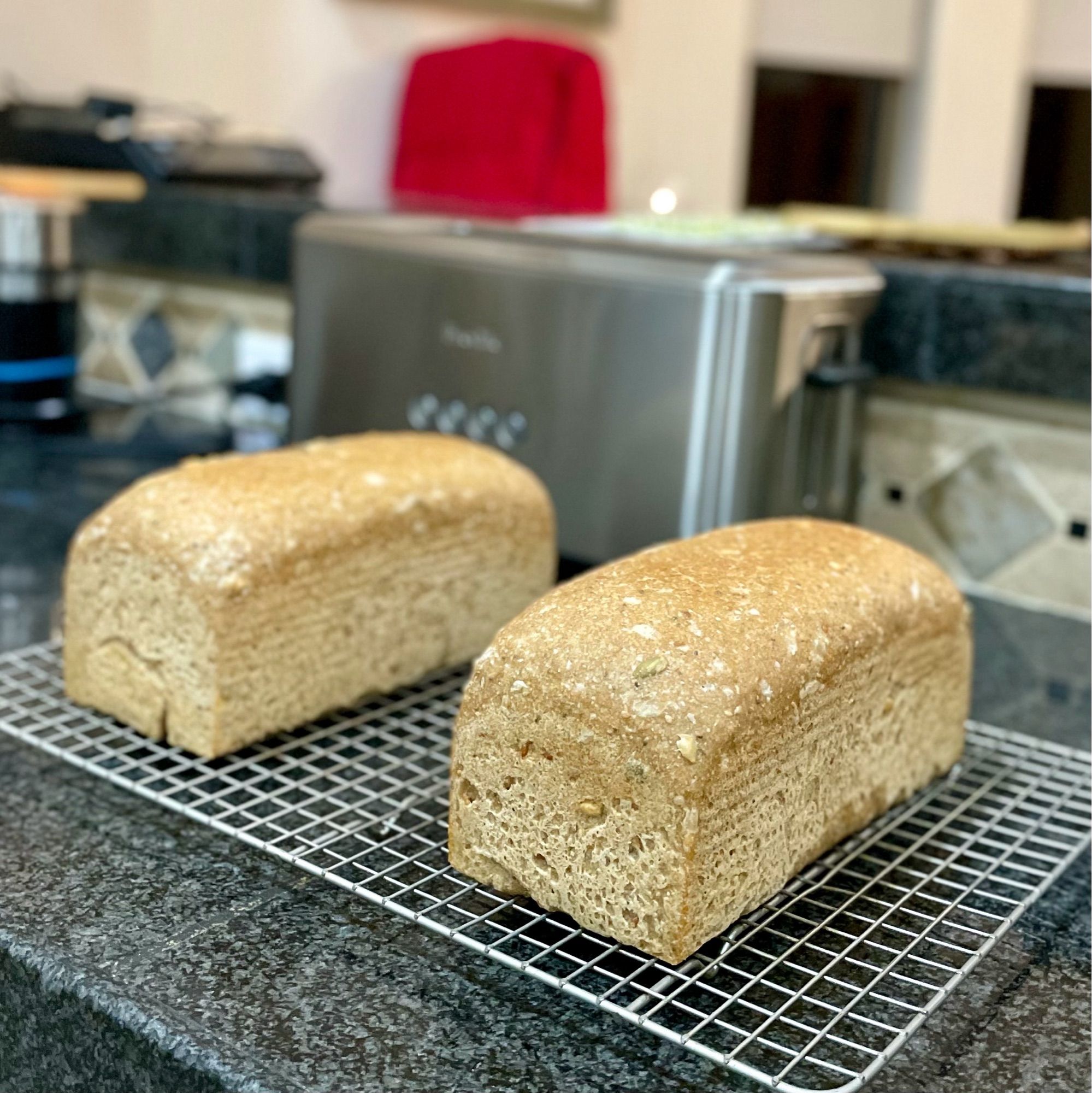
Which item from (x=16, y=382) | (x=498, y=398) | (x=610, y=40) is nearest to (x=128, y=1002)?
(x=498, y=398)

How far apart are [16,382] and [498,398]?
26.7 inches

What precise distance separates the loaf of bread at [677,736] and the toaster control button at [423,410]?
0.52 metres

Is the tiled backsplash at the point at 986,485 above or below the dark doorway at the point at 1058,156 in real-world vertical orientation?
below

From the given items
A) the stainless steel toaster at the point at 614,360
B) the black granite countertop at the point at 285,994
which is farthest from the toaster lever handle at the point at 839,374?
the black granite countertop at the point at 285,994

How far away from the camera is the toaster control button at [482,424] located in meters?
1.18

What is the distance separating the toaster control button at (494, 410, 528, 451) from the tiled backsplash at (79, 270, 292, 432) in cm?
46

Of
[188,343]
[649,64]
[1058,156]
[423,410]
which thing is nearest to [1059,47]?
[1058,156]

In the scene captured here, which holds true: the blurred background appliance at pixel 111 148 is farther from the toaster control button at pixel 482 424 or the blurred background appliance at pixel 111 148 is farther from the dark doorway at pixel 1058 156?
the dark doorway at pixel 1058 156

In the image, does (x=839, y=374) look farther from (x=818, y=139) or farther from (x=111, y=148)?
(x=818, y=139)

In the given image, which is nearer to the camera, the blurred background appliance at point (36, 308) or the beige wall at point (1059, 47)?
the blurred background appliance at point (36, 308)

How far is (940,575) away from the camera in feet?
2.66

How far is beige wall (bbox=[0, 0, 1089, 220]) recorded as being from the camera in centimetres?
196

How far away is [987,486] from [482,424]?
44cm

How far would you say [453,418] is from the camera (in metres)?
1.21
